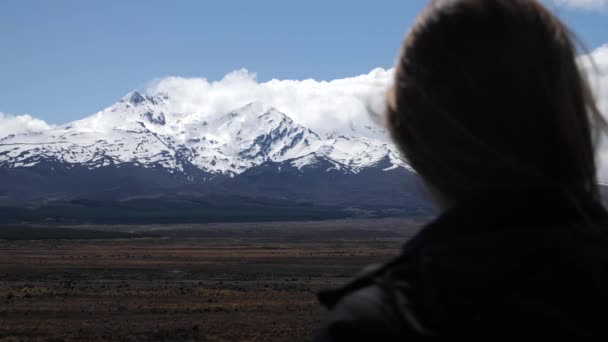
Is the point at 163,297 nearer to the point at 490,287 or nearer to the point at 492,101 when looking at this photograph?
the point at 492,101

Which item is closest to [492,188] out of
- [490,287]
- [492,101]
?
[492,101]

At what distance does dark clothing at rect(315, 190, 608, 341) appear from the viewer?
1570mm

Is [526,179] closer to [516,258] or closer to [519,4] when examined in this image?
[516,258]

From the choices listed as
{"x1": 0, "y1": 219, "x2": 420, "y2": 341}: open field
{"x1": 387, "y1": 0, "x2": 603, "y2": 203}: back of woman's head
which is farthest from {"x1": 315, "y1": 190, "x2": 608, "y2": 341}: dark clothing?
{"x1": 0, "y1": 219, "x2": 420, "y2": 341}: open field

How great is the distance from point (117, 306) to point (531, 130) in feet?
139

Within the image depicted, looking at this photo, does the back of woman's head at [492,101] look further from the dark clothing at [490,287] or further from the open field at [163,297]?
the open field at [163,297]

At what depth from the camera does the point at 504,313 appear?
157 cm

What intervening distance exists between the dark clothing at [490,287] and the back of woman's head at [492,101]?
0.52ft

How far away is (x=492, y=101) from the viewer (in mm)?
1864

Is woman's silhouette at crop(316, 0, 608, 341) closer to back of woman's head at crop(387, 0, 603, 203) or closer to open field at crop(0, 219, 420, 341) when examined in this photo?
back of woman's head at crop(387, 0, 603, 203)

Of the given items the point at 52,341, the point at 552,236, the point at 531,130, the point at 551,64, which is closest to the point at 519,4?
the point at 551,64

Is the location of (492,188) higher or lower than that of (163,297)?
higher

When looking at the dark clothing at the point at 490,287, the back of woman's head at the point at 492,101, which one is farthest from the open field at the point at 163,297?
the dark clothing at the point at 490,287

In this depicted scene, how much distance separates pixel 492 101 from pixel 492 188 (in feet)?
0.63
